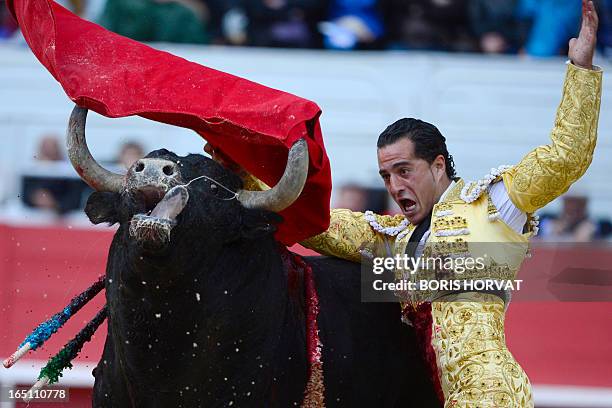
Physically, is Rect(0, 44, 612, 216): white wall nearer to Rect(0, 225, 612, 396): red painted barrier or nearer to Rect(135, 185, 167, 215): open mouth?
Rect(0, 225, 612, 396): red painted barrier

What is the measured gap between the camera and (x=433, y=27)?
7.93 meters

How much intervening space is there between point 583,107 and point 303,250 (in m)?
2.19

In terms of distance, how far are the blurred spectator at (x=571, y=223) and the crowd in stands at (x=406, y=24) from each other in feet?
→ 5.12

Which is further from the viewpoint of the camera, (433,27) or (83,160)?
(433,27)

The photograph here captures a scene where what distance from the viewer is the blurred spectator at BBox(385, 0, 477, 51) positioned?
25.9 feet

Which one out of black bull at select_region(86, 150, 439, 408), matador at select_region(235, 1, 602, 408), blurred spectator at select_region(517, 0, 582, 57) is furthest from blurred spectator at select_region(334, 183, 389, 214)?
black bull at select_region(86, 150, 439, 408)

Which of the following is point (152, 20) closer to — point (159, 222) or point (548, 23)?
point (548, 23)

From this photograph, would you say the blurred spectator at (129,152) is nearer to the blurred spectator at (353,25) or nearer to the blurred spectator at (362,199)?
the blurred spectator at (362,199)

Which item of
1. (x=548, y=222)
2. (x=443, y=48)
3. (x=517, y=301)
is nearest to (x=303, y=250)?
(x=517, y=301)

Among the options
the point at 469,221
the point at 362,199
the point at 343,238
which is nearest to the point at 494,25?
the point at 362,199

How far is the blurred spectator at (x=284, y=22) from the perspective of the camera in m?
7.88

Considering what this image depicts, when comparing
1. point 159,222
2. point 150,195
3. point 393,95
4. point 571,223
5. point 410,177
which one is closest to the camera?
point 159,222

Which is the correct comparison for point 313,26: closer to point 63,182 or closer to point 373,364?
A: point 63,182

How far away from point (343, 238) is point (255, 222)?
71 cm
